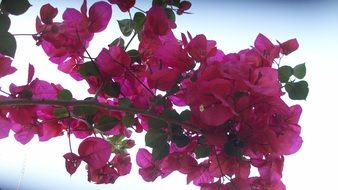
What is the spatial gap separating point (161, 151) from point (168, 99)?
0.27 ft

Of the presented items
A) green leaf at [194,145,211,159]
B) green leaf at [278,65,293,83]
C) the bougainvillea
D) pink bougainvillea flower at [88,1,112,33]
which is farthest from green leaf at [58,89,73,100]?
green leaf at [278,65,293,83]

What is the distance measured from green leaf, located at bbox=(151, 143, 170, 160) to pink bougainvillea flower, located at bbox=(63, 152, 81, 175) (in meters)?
0.12

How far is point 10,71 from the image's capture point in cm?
58

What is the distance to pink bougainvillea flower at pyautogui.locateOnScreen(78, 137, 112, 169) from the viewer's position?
0.59 m

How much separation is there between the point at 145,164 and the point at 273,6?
3.00 feet

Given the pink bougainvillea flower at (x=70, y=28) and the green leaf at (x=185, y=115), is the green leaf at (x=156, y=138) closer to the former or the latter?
the green leaf at (x=185, y=115)

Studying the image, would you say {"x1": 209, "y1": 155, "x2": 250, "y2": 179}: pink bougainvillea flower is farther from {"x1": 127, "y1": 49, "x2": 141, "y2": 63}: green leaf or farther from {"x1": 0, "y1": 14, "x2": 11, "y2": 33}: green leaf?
{"x1": 0, "y1": 14, "x2": 11, "y2": 33}: green leaf

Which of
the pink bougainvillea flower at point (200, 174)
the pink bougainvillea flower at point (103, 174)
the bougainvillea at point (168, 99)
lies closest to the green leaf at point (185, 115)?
the bougainvillea at point (168, 99)

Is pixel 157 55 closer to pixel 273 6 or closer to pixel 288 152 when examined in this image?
pixel 288 152

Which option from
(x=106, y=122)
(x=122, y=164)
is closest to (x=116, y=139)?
(x=122, y=164)

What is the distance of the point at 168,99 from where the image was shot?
0.60 meters

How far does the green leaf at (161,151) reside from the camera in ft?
1.85

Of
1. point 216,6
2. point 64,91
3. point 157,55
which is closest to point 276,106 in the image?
point 157,55

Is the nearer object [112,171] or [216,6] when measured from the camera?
[112,171]
